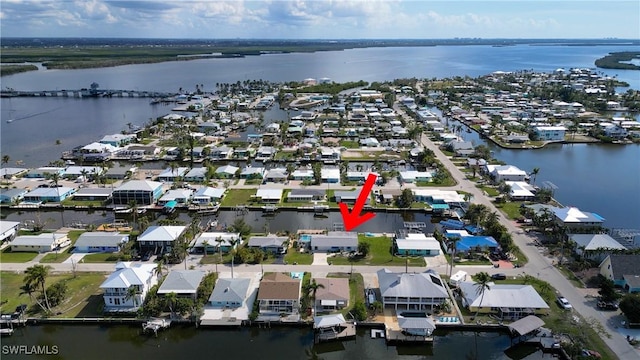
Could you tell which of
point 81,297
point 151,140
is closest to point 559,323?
point 81,297

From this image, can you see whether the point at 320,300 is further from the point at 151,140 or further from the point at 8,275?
the point at 151,140

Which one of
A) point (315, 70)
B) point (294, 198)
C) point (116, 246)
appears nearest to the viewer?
point (116, 246)

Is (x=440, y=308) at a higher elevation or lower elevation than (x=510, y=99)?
lower

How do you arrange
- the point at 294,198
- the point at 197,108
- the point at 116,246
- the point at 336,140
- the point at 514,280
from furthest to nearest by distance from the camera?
the point at 197,108
the point at 336,140
the point at 294,198
the point at 116,246
the point at 514,280

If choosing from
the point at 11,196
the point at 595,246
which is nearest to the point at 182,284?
the point at 11,196

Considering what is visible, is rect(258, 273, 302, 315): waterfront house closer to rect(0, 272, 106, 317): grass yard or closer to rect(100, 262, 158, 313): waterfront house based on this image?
rect(100, 262, 158, 313): waterfront house

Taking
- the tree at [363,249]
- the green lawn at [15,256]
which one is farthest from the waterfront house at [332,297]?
the green lawn at [15,256]

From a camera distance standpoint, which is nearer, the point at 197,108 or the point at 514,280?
the point at 514,280

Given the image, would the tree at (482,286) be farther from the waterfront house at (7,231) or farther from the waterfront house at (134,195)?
the waterfront house at (7,231)
